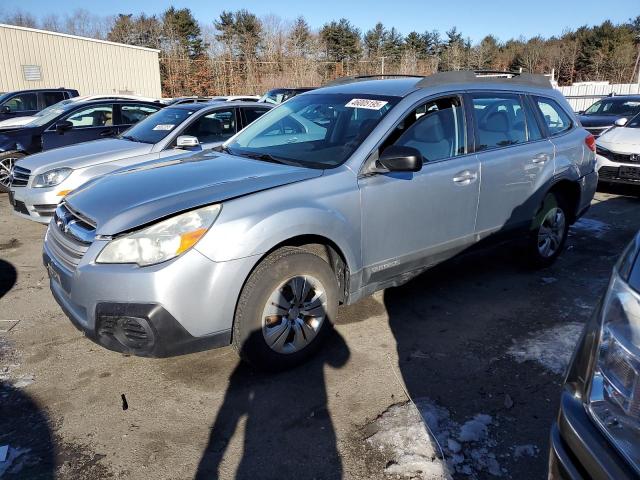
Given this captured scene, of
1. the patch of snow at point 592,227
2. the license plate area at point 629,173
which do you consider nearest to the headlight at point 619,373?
the patch of snow at point 592,227

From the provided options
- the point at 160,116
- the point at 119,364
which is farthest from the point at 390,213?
the point at 160,116

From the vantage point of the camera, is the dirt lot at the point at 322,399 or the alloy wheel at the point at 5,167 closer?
the dirt lot at the point at 322,399

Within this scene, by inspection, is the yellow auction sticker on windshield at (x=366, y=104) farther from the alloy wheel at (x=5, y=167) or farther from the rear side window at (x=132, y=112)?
the alloy wheel at (x=5, y=167)

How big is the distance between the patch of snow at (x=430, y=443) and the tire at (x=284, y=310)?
27.7 inches

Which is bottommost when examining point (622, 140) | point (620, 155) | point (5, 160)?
point (5, 160)

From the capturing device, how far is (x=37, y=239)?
20.2 ft

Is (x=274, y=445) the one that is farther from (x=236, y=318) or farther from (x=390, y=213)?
(x=390, y=213)

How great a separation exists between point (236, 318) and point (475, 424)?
1.43 m

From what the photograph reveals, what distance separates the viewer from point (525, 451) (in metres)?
2.51

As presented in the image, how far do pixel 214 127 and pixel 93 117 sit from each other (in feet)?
11.5

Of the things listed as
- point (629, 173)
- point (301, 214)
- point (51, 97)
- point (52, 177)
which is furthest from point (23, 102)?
point (629, 173)

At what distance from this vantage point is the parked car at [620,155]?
8.41m

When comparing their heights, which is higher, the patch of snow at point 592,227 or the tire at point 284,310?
the tire at point 284,310

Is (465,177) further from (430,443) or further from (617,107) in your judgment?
(617,107)
